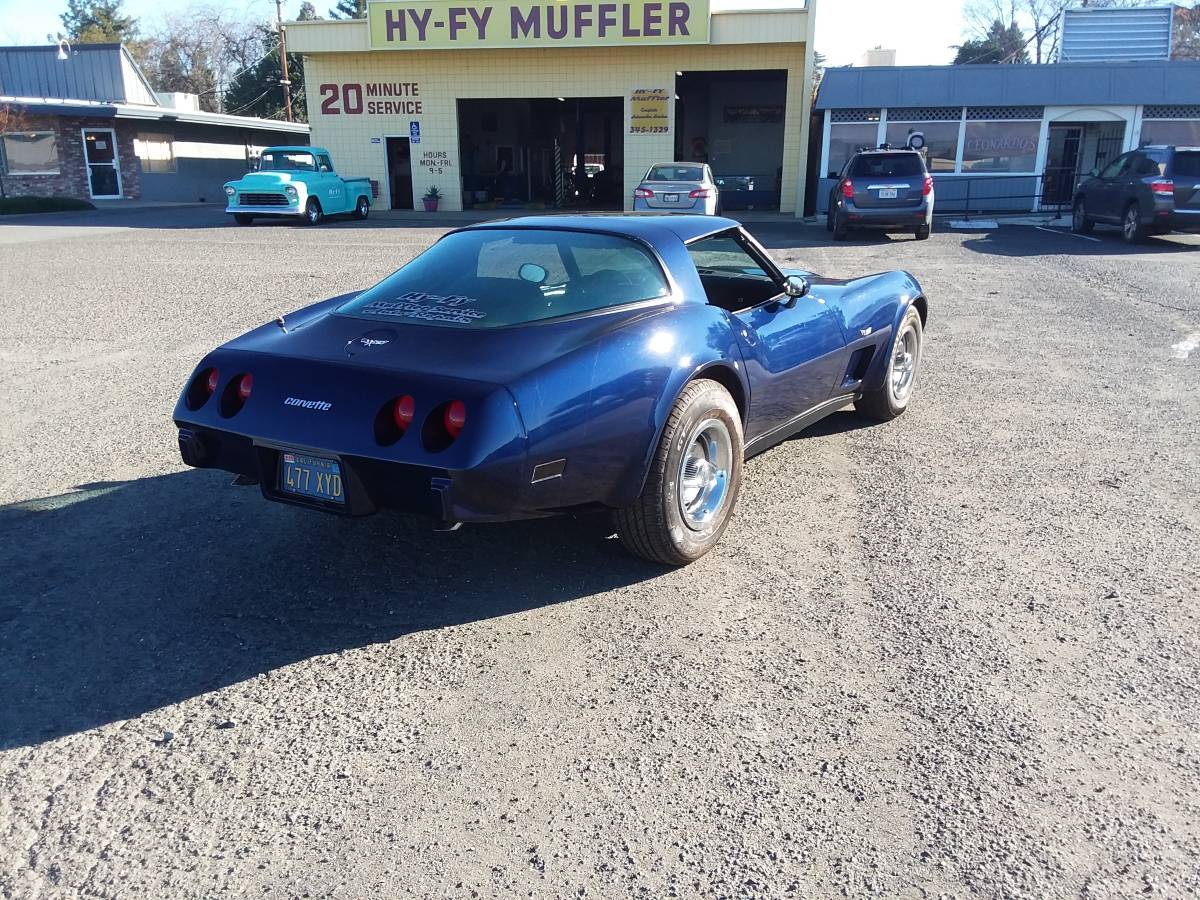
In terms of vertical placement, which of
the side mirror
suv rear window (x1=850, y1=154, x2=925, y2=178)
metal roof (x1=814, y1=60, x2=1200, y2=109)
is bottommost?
the side mirror

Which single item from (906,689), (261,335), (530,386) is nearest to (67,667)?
(261,335)

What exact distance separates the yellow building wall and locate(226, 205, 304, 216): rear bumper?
23.2ft

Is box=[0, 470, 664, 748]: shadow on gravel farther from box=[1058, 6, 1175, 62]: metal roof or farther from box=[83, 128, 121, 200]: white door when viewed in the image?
box=[83, 128, 121, 200]: white door

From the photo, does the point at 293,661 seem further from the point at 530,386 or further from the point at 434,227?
the point at 434,227

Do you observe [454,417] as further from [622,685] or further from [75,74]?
[75,74]

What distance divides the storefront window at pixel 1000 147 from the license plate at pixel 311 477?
25903 mm

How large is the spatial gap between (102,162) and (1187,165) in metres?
33.5

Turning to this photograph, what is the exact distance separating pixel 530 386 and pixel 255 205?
2227 centimetres

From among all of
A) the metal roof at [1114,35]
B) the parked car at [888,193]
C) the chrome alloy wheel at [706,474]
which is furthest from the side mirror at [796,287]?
the metal roof at [1114,35]

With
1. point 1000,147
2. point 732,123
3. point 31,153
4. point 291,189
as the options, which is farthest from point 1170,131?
point 31,153

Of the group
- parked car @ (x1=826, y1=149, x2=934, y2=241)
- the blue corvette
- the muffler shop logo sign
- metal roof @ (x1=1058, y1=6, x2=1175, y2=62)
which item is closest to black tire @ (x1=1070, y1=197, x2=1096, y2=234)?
parked car @ (x1=826, y1=149, x2=934, y2=241)

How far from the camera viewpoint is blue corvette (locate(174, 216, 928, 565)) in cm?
337

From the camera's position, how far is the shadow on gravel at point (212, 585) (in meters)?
3.26

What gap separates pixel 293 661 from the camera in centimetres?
338
